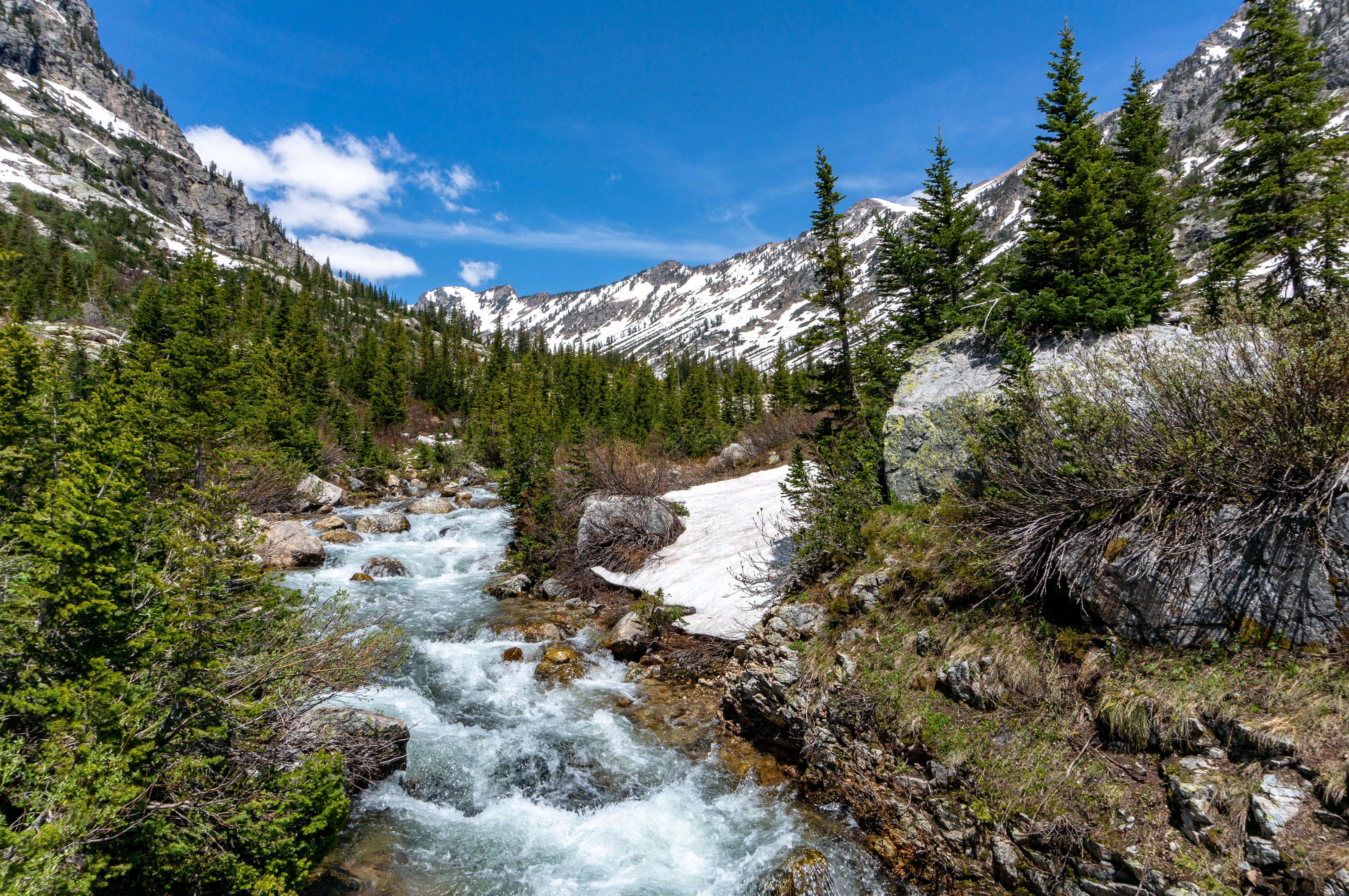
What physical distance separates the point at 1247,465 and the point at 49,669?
1129 cm

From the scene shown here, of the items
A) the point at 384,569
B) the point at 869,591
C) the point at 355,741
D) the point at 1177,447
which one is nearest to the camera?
the point at 1177,447

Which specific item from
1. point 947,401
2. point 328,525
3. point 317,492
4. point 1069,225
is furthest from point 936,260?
point 317,492

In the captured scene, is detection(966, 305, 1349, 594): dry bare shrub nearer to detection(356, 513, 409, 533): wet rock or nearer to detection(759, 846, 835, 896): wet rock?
detection(759, 846, 835, 896): wet rock

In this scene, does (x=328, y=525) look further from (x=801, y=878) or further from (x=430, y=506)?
(x=801, y=878)

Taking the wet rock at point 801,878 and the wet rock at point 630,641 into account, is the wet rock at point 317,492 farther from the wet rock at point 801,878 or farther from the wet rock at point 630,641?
the wet rock at point 801,878

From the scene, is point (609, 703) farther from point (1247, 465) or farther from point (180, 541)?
point (1247, 465)

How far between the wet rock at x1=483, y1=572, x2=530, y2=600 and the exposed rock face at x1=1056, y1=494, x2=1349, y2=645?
15055 millimetres

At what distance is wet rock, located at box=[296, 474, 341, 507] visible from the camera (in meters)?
27.3

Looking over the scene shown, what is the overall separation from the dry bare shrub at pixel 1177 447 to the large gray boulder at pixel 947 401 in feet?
3.97

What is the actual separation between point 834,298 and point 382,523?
22.1 metres

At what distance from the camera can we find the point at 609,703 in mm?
10555

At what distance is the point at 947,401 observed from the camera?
10.1m

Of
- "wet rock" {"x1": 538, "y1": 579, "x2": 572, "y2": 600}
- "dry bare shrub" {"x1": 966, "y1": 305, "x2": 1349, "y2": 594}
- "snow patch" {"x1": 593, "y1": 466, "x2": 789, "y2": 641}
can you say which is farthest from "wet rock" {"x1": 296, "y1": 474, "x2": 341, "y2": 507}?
"dry bare shrub" {"x1": 966, "y1": 305, "x2": 1349, "y2": 594}

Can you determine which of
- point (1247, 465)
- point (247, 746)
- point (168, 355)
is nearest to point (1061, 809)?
point (1247, 465)
